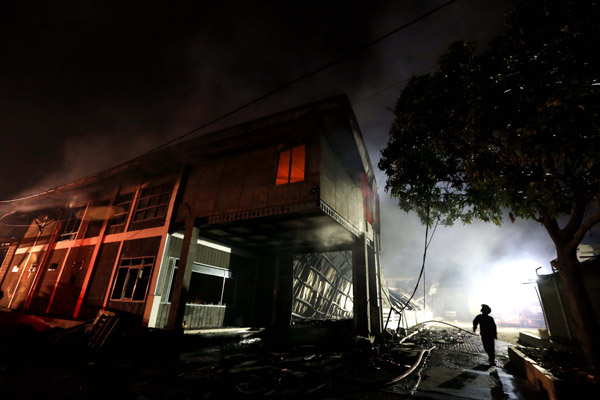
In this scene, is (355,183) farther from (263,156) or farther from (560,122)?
(560,122)

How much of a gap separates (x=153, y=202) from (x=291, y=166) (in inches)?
322

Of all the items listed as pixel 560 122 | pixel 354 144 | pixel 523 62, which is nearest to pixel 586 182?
pixel 560 122

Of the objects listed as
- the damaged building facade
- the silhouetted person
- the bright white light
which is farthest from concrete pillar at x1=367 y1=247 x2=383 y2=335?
the bright white light

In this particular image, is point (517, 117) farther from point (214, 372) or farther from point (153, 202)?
point (153, 202)

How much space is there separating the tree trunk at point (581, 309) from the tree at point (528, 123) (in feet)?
0.07

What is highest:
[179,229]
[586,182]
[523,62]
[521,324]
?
[523,62]

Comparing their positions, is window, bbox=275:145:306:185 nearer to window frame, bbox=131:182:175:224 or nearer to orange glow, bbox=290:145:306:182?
orange glow, bbox=290:145:306:182

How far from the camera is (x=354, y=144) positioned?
11.6 metres

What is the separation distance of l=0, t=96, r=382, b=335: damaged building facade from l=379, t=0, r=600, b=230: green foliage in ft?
10.2

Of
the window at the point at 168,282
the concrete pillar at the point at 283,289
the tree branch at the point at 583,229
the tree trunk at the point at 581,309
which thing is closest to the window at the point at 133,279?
the window at the point at 168,282

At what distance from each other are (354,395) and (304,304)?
13.2 meters

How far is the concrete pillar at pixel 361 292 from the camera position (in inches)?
443

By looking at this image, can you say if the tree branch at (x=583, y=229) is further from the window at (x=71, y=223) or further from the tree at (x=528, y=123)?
the window at (x=71, y=223)

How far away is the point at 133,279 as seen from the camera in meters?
11.6
